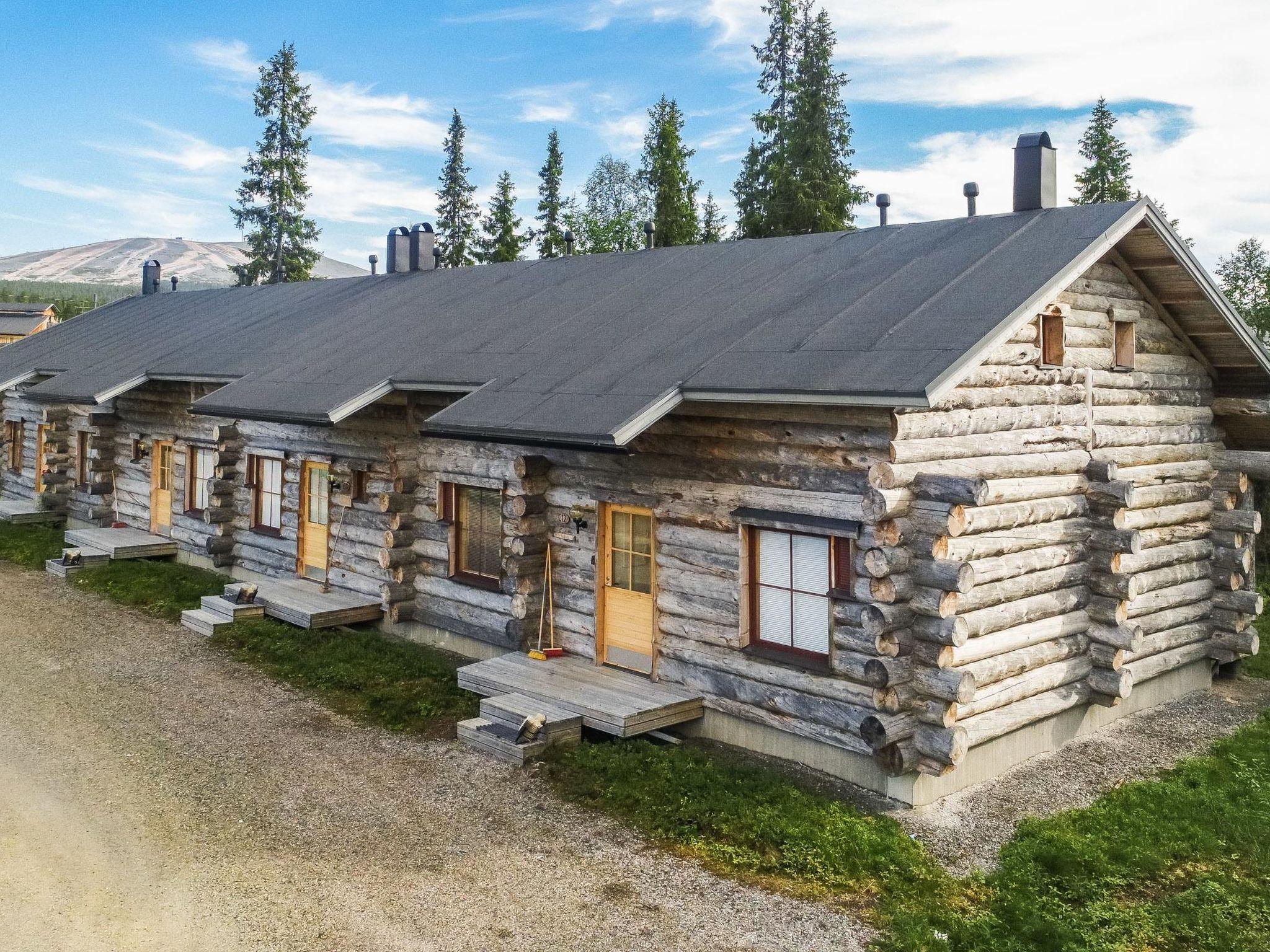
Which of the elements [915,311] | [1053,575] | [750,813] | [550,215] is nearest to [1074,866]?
[750,813]

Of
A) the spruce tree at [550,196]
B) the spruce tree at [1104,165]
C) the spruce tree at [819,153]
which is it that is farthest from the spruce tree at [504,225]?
the spruce tree at [1104,165]

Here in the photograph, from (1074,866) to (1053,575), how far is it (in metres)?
3.26

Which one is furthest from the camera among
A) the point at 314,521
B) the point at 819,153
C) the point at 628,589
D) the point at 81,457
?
the point at 819,153

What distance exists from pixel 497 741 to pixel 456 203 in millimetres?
42159

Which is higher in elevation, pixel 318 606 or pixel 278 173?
pixel 278 173

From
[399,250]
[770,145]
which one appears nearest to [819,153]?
[770,145]

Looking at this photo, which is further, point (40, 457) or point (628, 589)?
point (40, 457)

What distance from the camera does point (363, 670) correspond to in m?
12.8

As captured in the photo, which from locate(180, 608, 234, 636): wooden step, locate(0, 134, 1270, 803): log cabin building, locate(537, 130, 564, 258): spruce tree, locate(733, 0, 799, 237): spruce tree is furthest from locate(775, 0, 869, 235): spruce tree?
locate(180, 608, 234, 636): wooden step

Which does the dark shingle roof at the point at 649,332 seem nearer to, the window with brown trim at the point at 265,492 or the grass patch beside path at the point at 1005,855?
the window with brown trim at the point at 265,492

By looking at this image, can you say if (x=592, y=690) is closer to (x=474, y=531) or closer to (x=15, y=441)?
(x=474, y=531)

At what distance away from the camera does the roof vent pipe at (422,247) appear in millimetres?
21047

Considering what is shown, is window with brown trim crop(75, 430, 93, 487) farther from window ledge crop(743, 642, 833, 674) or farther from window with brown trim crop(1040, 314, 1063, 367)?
window with brown trim crop(1040, 314, 1063, 367)

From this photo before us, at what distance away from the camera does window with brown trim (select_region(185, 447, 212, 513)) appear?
61.8 ft
